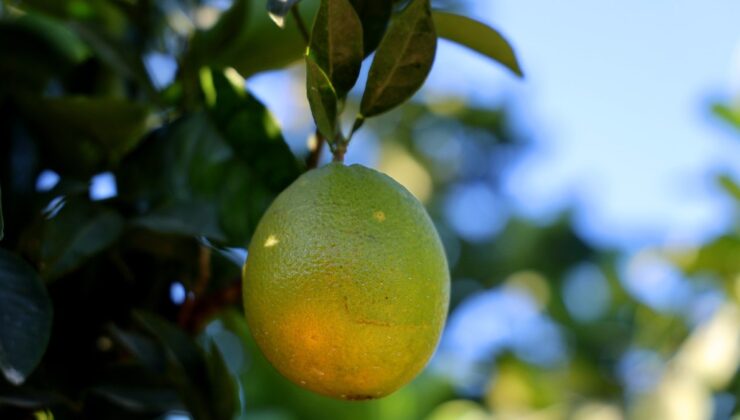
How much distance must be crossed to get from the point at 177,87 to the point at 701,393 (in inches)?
47.9

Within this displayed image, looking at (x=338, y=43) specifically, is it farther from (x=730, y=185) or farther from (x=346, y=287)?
(x=730, y=185)

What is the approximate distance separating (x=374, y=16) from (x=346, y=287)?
0.24m

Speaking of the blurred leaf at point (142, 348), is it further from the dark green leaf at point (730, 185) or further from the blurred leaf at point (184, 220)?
the dark green leaf at point (730, 185)

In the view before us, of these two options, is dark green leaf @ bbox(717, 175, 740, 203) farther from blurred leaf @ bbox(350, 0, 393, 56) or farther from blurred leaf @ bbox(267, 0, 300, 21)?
blurred leaf @ bbox(267, 0, 300, 21)

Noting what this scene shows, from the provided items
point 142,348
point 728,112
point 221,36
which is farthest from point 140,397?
point 728,112

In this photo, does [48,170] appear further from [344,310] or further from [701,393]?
[701,393]

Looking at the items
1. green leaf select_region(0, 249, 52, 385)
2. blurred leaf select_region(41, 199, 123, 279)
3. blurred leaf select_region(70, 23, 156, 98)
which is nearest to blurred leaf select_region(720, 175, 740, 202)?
blurred leaf select_region(70, 23, 156, 98)

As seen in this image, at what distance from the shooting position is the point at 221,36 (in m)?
0.93

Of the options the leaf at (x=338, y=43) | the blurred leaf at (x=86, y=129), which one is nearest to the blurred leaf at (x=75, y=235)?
the blurred leaf at (x=86, y=129)

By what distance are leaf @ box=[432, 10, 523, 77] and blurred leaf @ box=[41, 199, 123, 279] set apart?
309 millimetres

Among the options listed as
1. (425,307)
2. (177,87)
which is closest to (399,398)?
(177,87)

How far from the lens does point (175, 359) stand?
2.46 feet

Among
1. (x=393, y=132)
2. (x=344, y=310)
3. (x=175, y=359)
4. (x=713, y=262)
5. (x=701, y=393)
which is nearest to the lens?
(x=344, y=310)

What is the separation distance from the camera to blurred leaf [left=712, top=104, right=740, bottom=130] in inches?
76.4
